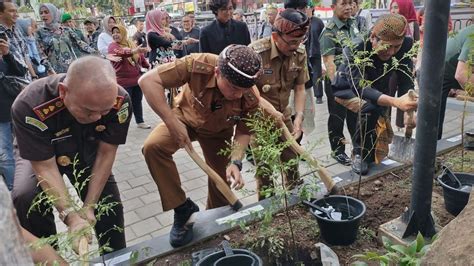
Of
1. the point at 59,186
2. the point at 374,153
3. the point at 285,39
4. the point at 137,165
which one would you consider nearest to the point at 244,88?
the point at 285,39

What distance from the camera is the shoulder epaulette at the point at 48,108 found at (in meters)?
2.04

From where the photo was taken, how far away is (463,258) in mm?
1322

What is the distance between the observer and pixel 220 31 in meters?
4.28

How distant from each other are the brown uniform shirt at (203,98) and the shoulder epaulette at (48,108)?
0.63 meters

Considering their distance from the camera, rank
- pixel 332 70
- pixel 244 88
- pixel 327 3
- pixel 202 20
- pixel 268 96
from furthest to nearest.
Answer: pixel 327 3 < pixel 202 20 < pixel 332 70 < pixel 268 96 < pixel 244 88

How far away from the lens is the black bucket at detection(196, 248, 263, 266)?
6.41 feet

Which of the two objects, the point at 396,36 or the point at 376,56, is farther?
the point at 376,56

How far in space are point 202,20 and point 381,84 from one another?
45.1 ft

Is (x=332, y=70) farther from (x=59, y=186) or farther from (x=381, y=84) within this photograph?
(x=59, y=186)

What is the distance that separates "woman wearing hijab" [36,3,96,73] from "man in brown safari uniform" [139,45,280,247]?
3447 mm

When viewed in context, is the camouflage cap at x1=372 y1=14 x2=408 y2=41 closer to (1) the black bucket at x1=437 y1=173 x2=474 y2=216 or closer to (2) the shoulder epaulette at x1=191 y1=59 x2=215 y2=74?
(1) the black bucket at x1=437 y1=173 x2=474 y2=216

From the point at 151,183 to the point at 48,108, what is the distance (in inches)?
87.8

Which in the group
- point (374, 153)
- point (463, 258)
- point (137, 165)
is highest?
point (463, 258)

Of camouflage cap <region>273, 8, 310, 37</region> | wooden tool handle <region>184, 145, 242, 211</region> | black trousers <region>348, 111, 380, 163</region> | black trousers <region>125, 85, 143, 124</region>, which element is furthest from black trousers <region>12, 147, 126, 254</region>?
black trousers <region>125, 85, 143, 124</region>
